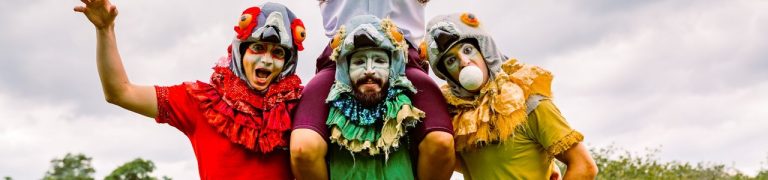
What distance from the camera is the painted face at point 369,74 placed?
3605mm

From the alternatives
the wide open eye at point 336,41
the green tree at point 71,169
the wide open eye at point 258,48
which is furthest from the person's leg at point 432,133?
the green tree at point 71,169

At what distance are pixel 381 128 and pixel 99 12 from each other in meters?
1.27

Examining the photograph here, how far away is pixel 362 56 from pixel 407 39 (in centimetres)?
54

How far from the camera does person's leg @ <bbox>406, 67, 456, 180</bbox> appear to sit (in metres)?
3.63

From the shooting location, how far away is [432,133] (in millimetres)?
3625

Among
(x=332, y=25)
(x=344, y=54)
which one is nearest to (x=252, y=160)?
(x=344, y=54)

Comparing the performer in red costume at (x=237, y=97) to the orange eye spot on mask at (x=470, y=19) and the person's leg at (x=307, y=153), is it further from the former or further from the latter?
the orange eye spot on mask at (x=470, y=19)

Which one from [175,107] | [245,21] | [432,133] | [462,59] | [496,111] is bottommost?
[432,133]

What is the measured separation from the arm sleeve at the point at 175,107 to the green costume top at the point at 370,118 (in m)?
0.63

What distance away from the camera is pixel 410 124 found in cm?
362

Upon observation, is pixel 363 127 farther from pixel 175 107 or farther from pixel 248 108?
pixel 175 107

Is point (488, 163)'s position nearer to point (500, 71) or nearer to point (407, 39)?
point (500, 71)

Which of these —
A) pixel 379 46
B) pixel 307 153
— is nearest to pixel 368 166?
pixel 307 153

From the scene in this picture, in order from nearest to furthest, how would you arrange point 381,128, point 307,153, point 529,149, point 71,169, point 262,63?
point 307,153, point 381,128, point 262,63, point 529,149, point 71,169
